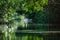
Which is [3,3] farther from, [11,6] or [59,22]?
[59,22]

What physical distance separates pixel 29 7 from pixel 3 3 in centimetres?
129

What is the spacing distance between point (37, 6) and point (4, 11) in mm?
1958

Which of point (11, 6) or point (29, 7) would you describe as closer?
point (29, 7)

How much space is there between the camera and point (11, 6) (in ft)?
26.1

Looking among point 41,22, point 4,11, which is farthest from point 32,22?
point 4,11

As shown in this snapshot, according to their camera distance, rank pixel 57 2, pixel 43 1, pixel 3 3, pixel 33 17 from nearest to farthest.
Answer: pixel 43 1
pixel 57 2
pixel 3 3
pixel 33 17

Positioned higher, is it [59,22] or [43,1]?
[43,1]

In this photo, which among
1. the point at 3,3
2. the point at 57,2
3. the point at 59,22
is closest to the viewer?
the point at 59,22

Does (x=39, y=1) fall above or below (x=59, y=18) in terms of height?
above

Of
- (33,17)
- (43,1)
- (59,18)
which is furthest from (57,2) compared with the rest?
(33,17)

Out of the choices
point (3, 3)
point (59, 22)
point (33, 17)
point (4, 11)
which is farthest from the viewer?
point (33, 17)

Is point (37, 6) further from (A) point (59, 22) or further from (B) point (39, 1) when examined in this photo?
(A) point (59, 22)

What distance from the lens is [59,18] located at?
5945mm

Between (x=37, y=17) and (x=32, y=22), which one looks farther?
(x=32, y=22)
